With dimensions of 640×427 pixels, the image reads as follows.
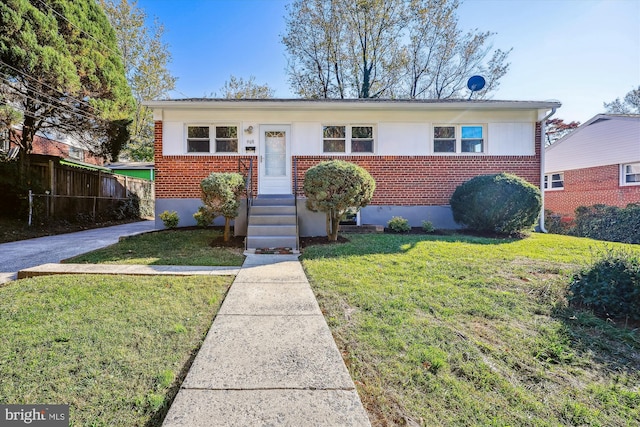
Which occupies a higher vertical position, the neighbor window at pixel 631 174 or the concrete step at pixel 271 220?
the neighbor window at pixel 631 174

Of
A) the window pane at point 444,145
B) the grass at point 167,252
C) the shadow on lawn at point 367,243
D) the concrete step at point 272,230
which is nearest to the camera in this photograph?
the grass at point 167,252

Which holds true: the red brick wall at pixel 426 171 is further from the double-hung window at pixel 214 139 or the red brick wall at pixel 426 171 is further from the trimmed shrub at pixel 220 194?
the trimmed shrub at pixel 220 194

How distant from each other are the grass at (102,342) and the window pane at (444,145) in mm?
7944

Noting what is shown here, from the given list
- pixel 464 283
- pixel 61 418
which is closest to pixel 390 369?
pixel 61 418

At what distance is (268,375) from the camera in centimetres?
205

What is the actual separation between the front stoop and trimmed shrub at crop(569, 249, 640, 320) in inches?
182

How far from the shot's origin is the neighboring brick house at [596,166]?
42.9 feet

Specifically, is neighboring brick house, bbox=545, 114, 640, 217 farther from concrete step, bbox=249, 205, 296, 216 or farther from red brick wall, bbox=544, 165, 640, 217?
concrete step, bbox=249, 205, 296, 216

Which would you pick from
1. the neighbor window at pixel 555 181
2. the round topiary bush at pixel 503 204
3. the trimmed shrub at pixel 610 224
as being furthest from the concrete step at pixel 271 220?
the neighbor window at pixel 555 181

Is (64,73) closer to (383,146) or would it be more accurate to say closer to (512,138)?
(383,146)

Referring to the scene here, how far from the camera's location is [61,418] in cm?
175

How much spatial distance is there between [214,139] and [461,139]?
7730 mm

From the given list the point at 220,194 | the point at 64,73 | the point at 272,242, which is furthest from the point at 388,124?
the point at 64,73

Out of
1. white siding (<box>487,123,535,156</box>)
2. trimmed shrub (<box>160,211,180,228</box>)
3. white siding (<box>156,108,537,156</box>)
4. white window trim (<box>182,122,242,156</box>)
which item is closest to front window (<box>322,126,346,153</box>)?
white siding (<box>156,108,537,156</box>)
